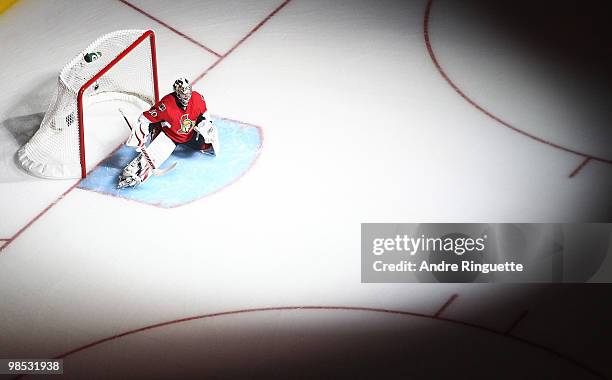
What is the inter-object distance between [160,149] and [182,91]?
445mm

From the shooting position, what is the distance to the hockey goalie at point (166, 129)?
796 centimetres

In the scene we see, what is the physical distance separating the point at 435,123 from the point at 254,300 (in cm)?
220

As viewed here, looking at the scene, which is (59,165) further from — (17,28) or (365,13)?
(365,13)

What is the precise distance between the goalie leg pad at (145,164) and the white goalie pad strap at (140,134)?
0.25ft

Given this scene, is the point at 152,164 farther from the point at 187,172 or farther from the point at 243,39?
the point at 243,39

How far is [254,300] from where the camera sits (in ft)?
23.8

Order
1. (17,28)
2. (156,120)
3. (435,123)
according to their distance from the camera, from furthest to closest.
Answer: (17,28) → (435,123) → (156,120)

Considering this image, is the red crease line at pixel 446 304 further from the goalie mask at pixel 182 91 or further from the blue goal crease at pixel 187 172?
the goalie mask at pixel 182 91

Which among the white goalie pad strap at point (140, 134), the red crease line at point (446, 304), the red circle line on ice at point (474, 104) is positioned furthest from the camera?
the red circle line on ice at point (474, 104)

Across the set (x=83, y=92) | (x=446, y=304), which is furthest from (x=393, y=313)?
(x=83, y=92)

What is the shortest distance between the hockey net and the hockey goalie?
410mm

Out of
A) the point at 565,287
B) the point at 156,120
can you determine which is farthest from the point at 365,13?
the point at 565,287

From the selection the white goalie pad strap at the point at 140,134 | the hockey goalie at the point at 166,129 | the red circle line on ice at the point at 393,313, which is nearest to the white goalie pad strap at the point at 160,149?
the hockey goalie at the point at 166,129

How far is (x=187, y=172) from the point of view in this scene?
8188 millimetres
